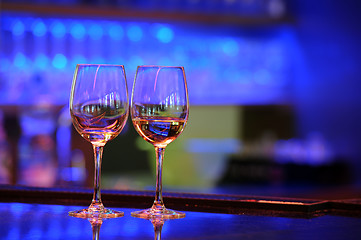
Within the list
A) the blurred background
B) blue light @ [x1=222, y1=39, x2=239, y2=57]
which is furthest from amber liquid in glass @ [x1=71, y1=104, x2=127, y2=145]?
blue light @ [x1=222, y1=39, x2=239, y2=57]

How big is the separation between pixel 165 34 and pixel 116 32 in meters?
0.26

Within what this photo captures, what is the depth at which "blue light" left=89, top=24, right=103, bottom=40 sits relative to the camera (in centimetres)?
332

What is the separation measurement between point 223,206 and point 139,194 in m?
0.12

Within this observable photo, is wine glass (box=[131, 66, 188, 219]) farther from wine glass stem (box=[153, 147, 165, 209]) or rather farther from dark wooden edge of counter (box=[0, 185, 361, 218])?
dark wooden edge of counter (box=[0, 185, 361, 218])

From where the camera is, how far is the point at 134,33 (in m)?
3.37

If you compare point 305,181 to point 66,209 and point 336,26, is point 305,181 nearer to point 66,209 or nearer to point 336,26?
point 336,26

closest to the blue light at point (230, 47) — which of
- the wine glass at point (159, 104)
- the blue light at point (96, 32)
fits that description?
the blue light at point (96, 32)

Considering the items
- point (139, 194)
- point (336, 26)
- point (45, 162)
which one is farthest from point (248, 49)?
point (139, 194)

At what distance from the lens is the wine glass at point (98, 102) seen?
70 cm

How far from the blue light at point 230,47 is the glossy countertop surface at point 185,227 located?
284 cm

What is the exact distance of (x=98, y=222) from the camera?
0.63m

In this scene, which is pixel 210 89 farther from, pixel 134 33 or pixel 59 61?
pixel 59 61

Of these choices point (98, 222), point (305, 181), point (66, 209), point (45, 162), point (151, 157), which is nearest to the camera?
point (98, 222)

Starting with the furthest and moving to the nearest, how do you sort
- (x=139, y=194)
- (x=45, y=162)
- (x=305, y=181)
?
1. (x=305, y=181)
2. (x=45, y=162)
3. (x=139, y=194)
